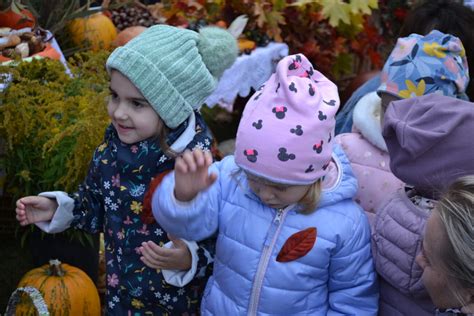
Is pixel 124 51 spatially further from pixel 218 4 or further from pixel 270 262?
pixel 218 4

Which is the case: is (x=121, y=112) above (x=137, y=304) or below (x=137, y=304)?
above

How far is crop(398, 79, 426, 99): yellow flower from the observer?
8.34ft

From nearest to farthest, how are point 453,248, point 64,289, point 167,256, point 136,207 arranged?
point 453,248, point 167,256, point 136,207, point 64,289

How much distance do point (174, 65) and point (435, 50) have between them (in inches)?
36.7

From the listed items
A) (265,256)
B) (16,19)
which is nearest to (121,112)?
(265,256)

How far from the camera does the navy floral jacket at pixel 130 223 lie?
2.51 metres

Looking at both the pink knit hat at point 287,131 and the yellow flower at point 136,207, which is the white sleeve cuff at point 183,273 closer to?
the yellow flower at point 136,207

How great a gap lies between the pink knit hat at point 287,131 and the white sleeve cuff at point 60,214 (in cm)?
79

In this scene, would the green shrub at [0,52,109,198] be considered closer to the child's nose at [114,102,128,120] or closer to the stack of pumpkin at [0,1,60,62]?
the stack of pumpkin at [0,1,60,62]

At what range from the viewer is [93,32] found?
229 inches

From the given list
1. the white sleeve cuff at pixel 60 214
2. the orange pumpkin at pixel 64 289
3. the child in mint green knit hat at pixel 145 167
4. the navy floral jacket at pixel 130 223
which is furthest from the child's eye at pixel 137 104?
the orange pumpkin at pixel 64 289

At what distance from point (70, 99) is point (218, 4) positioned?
2.79 meters

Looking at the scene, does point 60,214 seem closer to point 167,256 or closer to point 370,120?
point 167,256

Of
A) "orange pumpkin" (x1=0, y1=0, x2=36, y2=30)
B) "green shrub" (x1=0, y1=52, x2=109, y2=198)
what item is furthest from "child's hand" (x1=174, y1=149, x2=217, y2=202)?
"orange pumpkin" (x1=0, y1=0, x2=36, y2=30)
